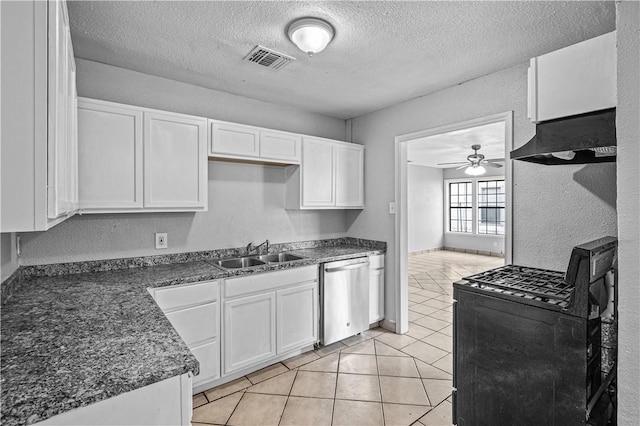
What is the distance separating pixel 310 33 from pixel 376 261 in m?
2.43

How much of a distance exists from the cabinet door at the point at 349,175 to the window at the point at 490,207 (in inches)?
249

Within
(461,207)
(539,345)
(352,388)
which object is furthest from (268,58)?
(461,207)

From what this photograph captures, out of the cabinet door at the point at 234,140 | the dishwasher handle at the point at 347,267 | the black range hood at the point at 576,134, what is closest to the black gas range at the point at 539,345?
the black range hood at the point at 576,134

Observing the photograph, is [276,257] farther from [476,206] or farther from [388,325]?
[476,206]

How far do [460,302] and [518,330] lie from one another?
33cm

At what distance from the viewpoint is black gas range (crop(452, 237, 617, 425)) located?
1402 mm

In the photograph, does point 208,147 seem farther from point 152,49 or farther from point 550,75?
point 550,75

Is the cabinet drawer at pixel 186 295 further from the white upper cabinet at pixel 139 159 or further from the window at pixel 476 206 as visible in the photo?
the window at pixel 476 206

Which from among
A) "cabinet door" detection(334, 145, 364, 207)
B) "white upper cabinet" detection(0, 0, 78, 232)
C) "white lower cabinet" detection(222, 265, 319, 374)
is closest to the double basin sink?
"white lower cabinet" detection(222, 265, 319, 374)

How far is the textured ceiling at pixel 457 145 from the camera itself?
474 cm

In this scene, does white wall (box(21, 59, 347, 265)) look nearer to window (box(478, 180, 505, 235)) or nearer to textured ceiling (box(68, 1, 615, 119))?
textured ceiling (box(68, 1, 615, 119))

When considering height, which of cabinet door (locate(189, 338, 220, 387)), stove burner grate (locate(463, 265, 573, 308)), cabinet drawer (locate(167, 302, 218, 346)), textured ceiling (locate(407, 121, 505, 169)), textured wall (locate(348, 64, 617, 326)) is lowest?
cabinet door (locate(189, 338, 220, 387))

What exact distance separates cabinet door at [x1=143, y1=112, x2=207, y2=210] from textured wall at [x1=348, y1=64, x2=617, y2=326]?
→ 7.03ft

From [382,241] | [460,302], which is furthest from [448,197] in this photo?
[460,302]
